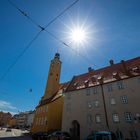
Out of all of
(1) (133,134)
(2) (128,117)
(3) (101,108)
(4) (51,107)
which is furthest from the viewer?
(4) (51,107)

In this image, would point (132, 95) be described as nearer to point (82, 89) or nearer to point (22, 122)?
point (82, 89)

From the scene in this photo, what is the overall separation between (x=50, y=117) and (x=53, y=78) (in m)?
12.8

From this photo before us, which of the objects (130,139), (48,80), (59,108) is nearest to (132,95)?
(130,139)

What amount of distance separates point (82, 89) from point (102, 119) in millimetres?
7622

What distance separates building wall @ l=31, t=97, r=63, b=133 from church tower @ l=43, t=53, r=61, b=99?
16.2ft

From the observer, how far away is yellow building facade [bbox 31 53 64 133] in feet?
110

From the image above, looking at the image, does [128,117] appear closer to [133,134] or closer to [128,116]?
[128,116]

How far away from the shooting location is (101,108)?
23953 mm

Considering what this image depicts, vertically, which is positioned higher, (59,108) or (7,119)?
(7,119)

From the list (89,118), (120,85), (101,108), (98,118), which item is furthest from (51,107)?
(120,85)

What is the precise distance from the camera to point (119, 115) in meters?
21.5

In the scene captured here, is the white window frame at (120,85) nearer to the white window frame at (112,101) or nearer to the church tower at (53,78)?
the white window frame at (112,101)

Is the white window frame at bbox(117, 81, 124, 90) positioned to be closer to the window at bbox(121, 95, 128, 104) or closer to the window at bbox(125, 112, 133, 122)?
the window at bbox(121, 95, 128, 104)

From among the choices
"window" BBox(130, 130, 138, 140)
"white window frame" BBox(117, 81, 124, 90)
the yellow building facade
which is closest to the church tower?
the yellow building facade
